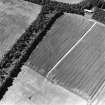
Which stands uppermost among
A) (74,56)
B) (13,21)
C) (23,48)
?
(13,21)

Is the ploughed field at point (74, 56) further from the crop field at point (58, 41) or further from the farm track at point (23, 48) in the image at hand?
the farm track at point (23, 48)

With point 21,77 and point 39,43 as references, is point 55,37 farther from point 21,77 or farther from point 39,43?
point 21,77

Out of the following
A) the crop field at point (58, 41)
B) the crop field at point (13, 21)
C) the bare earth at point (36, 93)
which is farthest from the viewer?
the crop field at point (13, 21)

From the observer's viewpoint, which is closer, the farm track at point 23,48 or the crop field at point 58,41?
the farm track at point 23,48

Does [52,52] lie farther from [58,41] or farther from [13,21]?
[13,21]

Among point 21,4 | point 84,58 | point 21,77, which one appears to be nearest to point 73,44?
point 84,58

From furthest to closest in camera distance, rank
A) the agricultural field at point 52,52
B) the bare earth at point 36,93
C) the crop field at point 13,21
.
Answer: the crop field at point 13,21 < the agricultural field at point 52,52 < the bare earth at point 36,93

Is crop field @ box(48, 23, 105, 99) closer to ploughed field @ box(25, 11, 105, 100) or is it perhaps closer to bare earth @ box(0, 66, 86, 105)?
ploughed field @ box(25, 11, 105, 100)

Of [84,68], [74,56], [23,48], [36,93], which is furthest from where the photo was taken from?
[23,48]

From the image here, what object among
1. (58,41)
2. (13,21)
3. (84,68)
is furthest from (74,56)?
(13,21)

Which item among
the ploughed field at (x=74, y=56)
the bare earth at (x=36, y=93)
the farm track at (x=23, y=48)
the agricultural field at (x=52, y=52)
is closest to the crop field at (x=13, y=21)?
the agricultural field at (x=52, y=52)

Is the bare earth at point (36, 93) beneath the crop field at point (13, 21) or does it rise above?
beneath

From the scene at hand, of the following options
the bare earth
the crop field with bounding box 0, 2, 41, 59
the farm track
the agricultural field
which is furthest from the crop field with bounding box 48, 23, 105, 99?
the crop field with bounding box 0, 2, 41, 59
